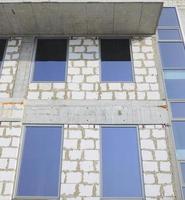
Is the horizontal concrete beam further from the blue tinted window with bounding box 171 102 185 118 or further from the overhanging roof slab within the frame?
the overhanging roof slab

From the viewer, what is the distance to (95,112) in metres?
8.50

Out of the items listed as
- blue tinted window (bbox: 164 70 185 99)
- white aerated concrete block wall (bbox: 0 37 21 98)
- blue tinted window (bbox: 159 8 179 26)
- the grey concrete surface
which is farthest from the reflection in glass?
white aerated concrete block wall (bbox: 0 37 21 98)

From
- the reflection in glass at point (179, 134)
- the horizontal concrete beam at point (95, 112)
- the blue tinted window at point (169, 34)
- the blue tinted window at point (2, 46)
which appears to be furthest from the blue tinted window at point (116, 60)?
the blue tinted window at point (2, 46)

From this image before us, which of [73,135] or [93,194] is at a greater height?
[73,135]

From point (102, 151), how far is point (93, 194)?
112cm

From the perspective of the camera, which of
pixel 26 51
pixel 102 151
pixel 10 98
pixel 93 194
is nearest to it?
pixel 93 194

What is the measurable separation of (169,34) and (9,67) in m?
5.19

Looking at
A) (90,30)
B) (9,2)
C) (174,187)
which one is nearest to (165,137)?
(174,187)

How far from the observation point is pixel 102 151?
7980 mm

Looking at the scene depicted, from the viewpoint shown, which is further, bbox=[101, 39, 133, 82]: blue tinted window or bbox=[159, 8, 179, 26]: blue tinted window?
bbox=[159, 8, 179, 26]: blue tinted window

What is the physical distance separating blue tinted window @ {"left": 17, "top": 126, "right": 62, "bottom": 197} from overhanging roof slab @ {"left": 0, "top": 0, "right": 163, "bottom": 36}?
336 centimetres

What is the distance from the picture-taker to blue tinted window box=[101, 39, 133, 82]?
30.4 feet

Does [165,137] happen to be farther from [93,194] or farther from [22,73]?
[22,73]

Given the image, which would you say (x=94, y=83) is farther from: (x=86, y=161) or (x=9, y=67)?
(x=9, y=67)
